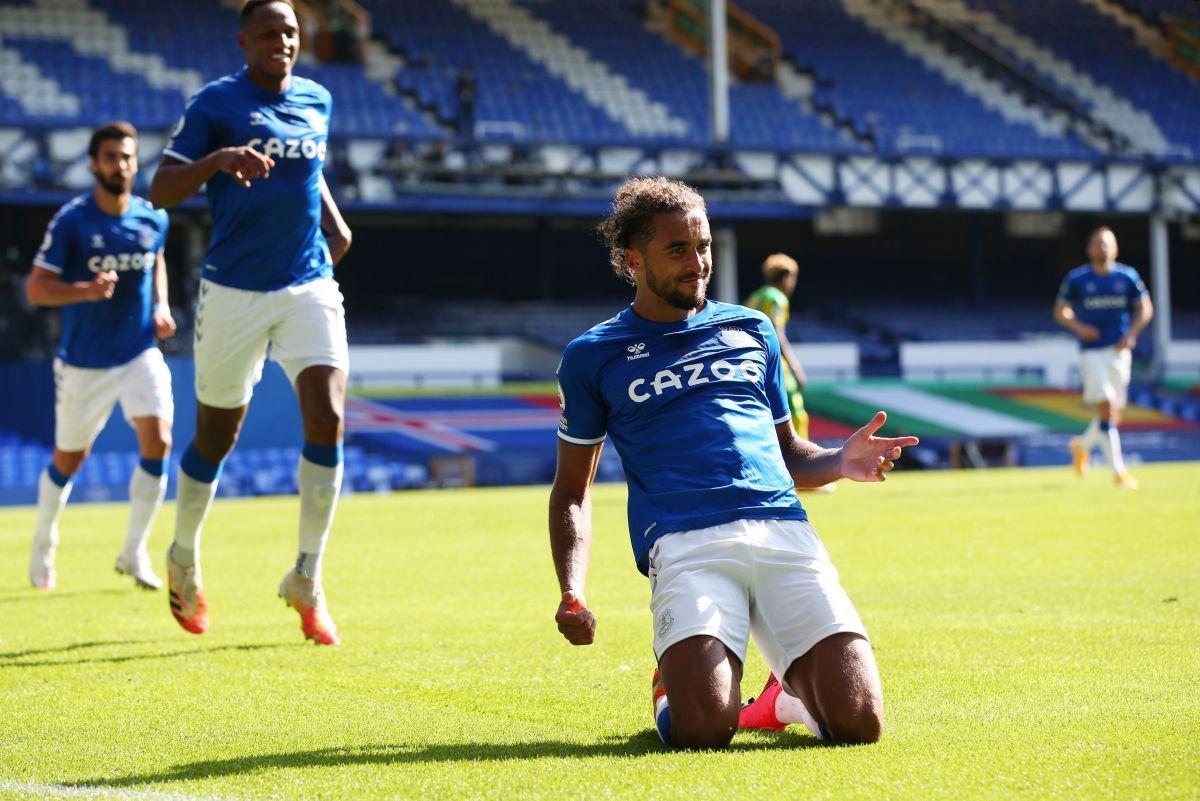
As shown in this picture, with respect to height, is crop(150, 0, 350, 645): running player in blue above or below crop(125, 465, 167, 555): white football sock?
above

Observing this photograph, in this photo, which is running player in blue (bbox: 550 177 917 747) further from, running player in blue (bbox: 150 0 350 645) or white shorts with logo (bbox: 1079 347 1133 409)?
white shorts with logo (bbox: 1079 347 1133 409)

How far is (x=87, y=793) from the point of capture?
384 cm

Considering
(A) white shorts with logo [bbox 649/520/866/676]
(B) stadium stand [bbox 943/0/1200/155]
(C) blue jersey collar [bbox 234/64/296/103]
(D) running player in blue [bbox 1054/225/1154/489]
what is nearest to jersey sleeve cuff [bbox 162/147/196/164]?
(C) blue jersey collar [bbox 234/64/296/103]

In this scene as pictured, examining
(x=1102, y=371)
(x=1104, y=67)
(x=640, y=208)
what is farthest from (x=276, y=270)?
(x=1104, y=67)

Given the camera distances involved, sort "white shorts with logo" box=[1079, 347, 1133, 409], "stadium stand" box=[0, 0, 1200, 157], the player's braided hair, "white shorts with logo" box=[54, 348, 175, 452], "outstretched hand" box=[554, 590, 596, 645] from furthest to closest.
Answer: "stadium stand" box=[0, 0, 1200, 157] → "white shorts with logo" box=[1079, 347, 1133, 409] → "white shorts with logo" box=[54, 348, 175, 452] → the player's braided hair → "outstretched hand" box=[554, 590, 596, 645]

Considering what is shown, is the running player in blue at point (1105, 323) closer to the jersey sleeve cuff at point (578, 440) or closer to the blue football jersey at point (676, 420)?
the blue football jersey at point (676, 420)

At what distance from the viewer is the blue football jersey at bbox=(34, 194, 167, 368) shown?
28.8 feet

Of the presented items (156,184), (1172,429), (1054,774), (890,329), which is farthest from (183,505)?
(890,329)

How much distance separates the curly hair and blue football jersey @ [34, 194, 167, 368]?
482 cm

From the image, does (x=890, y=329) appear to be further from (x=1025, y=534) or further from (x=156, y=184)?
(x=156, y=184)

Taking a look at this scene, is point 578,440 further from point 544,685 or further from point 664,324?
point 544,685

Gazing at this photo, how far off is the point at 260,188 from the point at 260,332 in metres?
0.60

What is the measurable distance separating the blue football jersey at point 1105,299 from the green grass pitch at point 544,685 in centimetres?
653

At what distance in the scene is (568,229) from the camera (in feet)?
117
